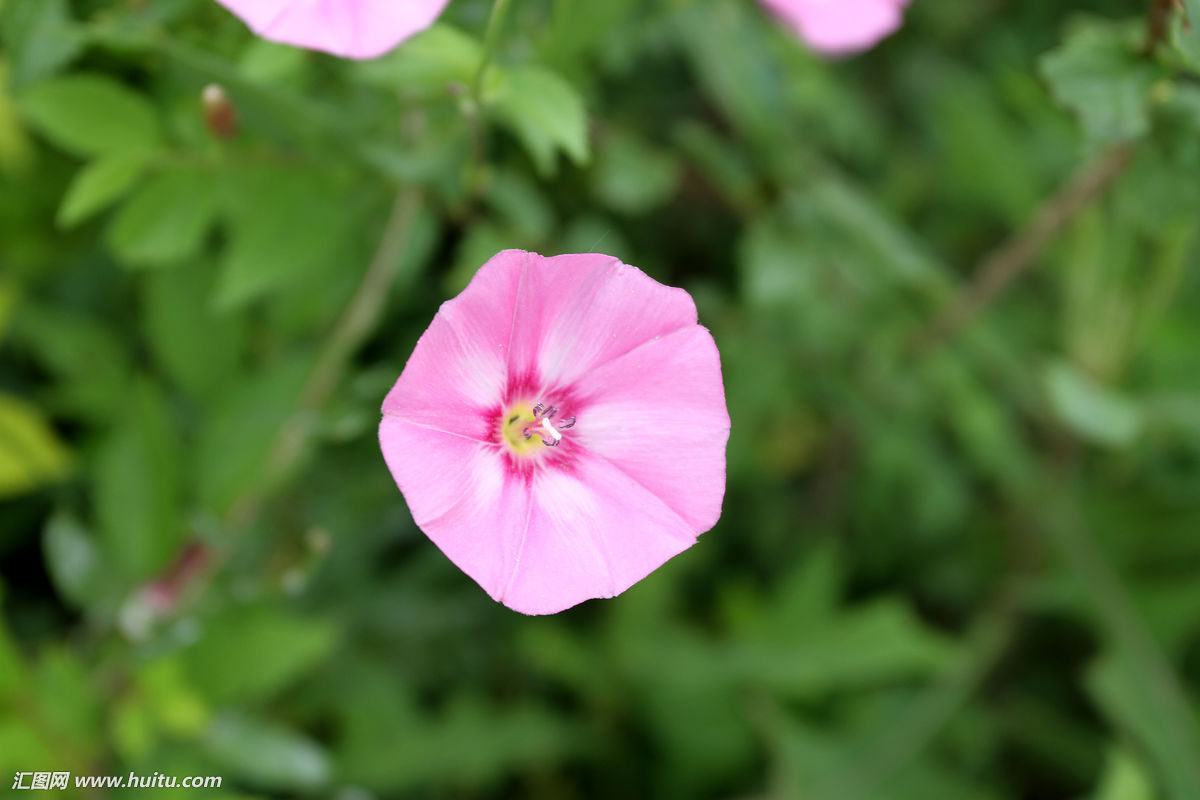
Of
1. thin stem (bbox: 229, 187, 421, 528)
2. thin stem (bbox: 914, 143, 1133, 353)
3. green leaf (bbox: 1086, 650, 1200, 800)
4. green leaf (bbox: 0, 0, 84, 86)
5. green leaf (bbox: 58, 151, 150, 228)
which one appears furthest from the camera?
green leaf (bbox: 1086, 650, 1200, 800)

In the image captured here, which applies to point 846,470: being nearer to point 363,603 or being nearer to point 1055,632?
point 1055,632

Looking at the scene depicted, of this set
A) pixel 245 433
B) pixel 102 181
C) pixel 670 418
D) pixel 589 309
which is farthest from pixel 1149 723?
pixel 102 181

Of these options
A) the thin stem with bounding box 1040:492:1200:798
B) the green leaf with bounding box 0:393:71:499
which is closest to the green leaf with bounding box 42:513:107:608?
the green leaf with bounding box 0:393:71:499

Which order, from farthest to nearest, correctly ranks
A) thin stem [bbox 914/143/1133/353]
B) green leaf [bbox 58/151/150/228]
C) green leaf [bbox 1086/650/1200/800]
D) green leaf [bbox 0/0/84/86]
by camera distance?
1. green leaf [bbox 1086/650/1200/800]
2. thin stem [bbox 914/143/1133/353]
3. green leaf [bbox 58/151/150/228]
4. green leaf [bbox 0/0/84/86]

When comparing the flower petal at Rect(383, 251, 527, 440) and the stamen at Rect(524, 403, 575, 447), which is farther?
the stamen at Rect(524, 403, 575, 447)

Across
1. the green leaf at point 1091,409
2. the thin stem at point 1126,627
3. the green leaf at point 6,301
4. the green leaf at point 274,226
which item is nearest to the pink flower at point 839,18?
the green leaf at point 1091,409

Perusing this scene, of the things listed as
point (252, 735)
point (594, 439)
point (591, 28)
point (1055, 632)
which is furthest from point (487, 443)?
point (1055, 632)

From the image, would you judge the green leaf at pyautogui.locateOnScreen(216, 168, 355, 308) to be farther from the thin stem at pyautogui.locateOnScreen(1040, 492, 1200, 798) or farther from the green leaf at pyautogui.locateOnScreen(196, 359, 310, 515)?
the thin stem at pyautogui.locateOnScreen(1040, 492, 1200, 798)

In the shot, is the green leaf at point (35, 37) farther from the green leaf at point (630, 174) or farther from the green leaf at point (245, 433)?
the green leaf at point (630, 174)
